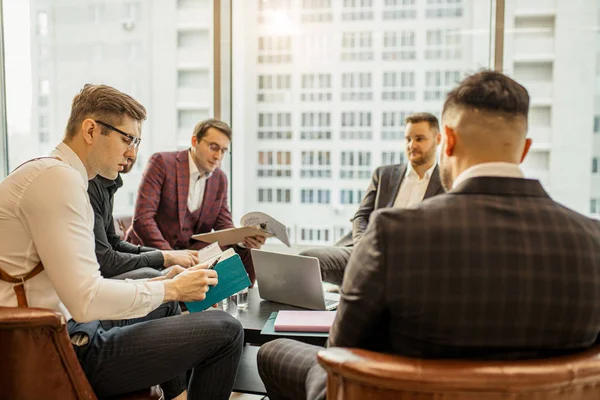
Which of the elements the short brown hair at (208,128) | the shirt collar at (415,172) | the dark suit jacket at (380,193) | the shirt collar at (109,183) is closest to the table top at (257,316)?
the shirt collar at (109,183)

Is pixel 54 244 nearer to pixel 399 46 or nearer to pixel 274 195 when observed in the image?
pixel 274 195

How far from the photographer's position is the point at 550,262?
105cm

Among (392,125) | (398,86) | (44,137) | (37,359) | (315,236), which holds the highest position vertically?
(398,86)

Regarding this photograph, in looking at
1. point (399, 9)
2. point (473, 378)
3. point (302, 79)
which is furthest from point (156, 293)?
point (399, 9)

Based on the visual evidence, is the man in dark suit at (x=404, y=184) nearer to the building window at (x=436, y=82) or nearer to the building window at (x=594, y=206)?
the building window at (x=436, y=82)

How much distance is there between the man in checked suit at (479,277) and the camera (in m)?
1.03

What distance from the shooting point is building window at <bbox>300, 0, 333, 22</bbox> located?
13.6 feet

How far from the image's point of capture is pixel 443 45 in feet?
13.1

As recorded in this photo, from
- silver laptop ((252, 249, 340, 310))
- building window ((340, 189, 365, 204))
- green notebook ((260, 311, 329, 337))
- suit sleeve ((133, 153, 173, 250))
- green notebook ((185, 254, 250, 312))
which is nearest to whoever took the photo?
green notebook ((185, 254, 250, 312))

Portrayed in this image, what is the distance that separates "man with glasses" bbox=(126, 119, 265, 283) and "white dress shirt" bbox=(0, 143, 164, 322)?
5.50 ft

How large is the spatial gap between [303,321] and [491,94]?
112cm

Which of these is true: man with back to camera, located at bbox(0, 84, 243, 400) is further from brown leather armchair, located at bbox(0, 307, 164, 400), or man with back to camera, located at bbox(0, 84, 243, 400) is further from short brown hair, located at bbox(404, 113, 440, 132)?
short brown hair, located at bbox(404, 113, 440, 132)

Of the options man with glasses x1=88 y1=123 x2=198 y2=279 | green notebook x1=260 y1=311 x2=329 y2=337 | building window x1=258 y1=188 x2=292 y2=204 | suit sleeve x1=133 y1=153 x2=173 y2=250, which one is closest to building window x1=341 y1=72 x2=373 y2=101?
building window x1=258 y1=188 x2=292 y2=204

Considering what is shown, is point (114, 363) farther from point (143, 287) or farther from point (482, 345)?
point (482, 345)
